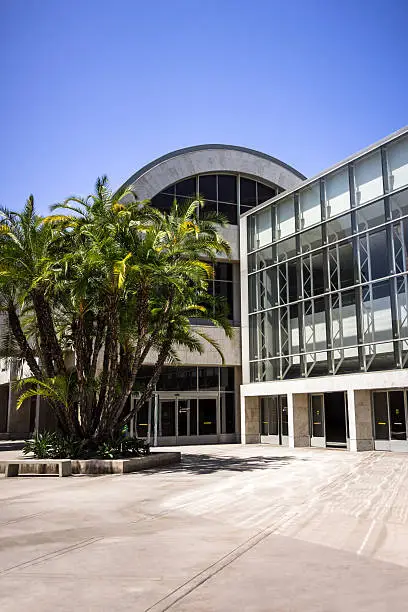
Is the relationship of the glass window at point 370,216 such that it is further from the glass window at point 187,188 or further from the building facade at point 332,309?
the glass window at point 187,188

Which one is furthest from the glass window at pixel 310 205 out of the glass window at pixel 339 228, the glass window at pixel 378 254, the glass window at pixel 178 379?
the glass window at pixel 178 379

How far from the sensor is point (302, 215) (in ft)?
96.8

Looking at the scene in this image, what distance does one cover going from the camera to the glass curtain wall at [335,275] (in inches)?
937

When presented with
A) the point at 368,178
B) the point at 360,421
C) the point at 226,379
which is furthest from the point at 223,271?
the point at 360,421

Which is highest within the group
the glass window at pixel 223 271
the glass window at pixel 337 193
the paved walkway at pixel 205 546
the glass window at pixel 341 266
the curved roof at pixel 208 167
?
the curved roof at pixel 208 167

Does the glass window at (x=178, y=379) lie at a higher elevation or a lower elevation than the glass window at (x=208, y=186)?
lower

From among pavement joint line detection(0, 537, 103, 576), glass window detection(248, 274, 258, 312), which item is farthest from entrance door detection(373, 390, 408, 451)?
pavement joint line detection(0, 537, 103, 576)

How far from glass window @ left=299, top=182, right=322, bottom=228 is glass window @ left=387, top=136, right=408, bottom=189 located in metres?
4.53

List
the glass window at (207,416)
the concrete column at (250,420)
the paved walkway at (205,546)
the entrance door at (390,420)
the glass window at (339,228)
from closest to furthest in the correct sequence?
the paved walkway at (205,546)
the entrance door at (390,420)
the glass window at (339,228)
the concrete column at (250,420)
the glass window at (207,416)

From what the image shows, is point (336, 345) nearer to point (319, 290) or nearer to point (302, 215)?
point (319, 290)

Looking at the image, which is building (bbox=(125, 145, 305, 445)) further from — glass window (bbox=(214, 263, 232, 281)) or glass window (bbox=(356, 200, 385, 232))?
glass window (bbox=(356, 200, 385, 232))

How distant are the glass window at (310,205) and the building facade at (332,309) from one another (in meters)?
0.06

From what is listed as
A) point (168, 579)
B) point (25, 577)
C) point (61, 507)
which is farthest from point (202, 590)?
point (61, 507)

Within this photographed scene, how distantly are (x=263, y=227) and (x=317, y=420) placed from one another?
1134cm
